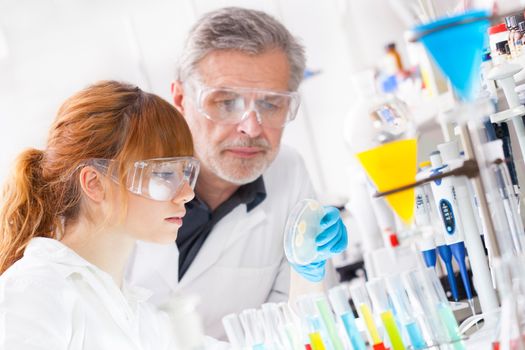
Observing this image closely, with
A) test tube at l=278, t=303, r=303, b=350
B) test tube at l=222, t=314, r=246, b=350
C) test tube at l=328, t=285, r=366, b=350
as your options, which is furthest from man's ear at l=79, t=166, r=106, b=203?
test tube at l=328, t=285, r=366, b=350

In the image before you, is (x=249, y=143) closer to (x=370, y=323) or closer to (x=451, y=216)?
(x=451, y=216)

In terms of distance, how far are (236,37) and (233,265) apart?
0.92 metres

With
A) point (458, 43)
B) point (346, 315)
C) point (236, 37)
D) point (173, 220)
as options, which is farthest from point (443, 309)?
point (236, 37)

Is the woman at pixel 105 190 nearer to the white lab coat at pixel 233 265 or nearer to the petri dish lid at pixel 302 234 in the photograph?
the petri dish lid at pixel 302 234

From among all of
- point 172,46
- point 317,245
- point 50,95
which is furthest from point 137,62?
point 317,245

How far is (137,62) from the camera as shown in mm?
5262

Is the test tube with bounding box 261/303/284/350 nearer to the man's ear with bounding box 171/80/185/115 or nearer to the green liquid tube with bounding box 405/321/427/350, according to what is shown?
the green liquid tube with bounding box 405/321/427/350

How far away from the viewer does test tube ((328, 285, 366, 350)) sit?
1759mm

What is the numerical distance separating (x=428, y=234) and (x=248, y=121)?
0.82 meters

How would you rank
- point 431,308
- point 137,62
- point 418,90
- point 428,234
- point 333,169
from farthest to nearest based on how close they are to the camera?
point 333,169 < point 137,62 < point 418,90 < point 428,234 < point 431,308

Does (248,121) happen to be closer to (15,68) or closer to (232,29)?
(232,29)

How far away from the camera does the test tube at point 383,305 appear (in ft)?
5.48

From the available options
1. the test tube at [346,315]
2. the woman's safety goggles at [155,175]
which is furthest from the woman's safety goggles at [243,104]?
the test tube at [346,315]

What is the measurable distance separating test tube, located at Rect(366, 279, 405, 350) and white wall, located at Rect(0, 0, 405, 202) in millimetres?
→ 3094
